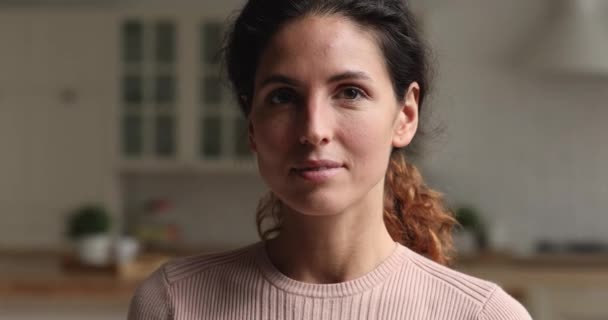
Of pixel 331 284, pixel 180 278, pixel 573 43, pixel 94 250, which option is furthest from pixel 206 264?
pixel 573 43

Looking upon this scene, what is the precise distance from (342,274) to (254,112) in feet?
0.68

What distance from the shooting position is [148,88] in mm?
4223

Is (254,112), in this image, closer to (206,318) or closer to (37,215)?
(206,318)

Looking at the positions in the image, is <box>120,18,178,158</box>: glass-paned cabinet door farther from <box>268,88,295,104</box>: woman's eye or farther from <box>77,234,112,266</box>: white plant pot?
<box>268,88,295,104</box>: woman's eye

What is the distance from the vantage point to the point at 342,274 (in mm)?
1012

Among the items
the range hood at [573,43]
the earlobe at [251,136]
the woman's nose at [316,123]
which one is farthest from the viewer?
the range hood at [573,43]

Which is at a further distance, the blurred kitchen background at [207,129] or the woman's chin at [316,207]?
the blurred kitchen background at [207,129]

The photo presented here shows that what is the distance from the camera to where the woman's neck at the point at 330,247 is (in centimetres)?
100

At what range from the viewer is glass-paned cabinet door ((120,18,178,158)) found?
13.8ft

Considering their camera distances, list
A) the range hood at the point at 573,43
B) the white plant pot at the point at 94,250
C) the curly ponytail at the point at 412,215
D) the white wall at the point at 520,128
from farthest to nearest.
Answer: the white wall at the point at 520,128
the range hood at the point at 573,43
the white plant pot at the point at 94,250
the curly ponytail at the point at 412,215

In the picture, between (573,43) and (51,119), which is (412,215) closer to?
(573,43)

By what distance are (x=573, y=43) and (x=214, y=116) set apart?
5.30 ft

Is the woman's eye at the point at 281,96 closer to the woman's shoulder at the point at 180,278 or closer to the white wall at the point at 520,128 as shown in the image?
the woman's shoulder at the point at 180,278

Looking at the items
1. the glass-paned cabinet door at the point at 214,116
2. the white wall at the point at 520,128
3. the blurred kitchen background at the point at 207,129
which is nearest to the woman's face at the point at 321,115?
the blurred kitchen background at the point at 207,129
